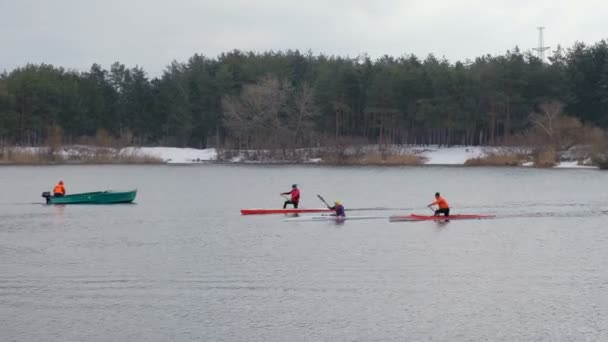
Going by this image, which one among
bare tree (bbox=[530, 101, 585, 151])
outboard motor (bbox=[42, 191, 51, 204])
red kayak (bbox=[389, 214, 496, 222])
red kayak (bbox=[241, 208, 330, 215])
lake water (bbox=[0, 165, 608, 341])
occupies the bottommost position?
lake water (bbox=[0, 165, 608, 341])

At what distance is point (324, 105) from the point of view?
11181 cm

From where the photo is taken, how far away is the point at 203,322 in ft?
75.8

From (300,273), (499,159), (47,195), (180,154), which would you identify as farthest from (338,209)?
(180,154)

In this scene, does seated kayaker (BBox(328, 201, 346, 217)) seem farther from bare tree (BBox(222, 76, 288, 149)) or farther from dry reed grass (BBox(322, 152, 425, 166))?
bare tree (BBox(222, 76, 288, 149))

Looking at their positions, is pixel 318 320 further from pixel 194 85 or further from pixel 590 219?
pixel 194 85

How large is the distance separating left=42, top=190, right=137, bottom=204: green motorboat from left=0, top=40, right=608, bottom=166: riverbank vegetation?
45899mm

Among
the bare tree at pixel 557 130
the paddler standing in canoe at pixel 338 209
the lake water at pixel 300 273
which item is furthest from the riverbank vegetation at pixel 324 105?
the paddler standing in canoe at pixel 338 209

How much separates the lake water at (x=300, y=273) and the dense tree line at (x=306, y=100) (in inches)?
1881

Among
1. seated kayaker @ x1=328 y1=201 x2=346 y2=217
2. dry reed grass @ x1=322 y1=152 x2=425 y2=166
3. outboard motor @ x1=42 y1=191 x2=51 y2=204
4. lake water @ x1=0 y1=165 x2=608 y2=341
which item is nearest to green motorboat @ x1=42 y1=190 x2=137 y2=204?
outboard motor @ x1=42 y1=191 x2=51 y2=204

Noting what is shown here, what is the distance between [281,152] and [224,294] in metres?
78.1

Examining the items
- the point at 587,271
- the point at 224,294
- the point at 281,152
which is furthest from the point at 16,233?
the point at 281,152

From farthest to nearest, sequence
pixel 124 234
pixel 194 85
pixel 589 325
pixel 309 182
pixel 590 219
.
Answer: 1. pixel 194 85
2. pixel 309 182
3. pixel 590 219
4. pixel 124 234
5. pixel 589 325

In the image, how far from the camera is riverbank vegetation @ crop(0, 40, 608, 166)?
101m

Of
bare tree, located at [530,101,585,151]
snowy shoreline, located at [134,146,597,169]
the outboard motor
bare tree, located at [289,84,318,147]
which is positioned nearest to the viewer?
the outboard motor
